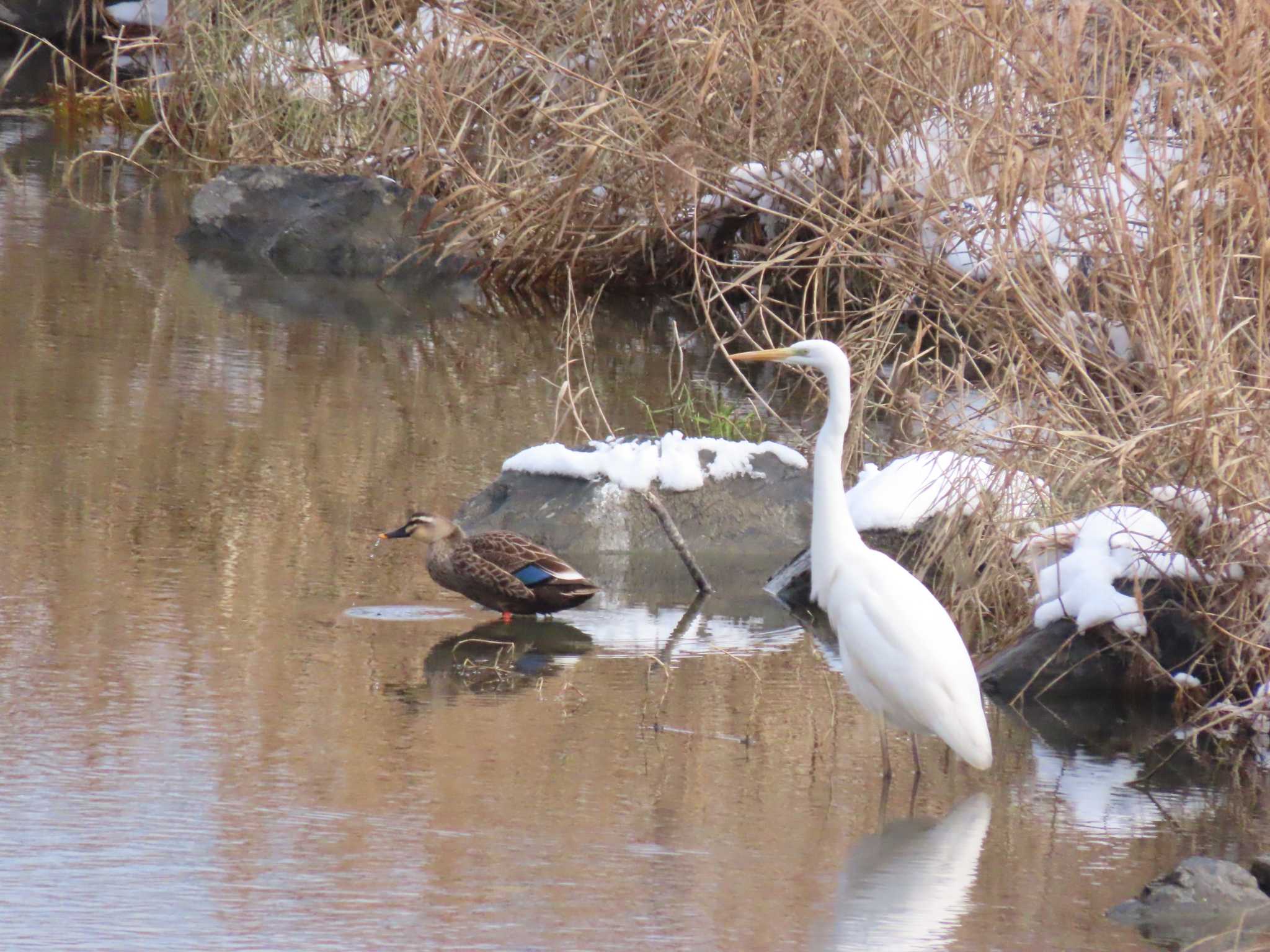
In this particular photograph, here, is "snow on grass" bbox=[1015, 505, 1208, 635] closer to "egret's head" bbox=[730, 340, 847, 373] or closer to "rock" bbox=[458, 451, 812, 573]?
"egret's head" bbox=[730, 340, 847, 373]

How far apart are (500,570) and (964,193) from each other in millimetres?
2774

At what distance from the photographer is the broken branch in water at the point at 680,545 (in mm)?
7305

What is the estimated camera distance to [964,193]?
311 inches

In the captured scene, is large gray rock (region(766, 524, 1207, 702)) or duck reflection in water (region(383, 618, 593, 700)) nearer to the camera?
duck reflection in water (region(383, 618, 593, 700))

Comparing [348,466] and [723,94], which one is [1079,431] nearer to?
[348,466]

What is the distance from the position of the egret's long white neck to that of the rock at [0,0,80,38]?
2161cm

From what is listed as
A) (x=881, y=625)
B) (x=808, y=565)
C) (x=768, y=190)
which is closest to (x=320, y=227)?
(x=768, y=190)

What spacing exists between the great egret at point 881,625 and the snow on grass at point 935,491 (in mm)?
866

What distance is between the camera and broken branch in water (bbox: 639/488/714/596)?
730cm

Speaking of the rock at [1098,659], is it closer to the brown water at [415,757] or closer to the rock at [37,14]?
the brown water at [415,757]

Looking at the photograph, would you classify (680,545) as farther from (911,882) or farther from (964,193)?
(911,882)

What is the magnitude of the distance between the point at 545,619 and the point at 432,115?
22.1ft

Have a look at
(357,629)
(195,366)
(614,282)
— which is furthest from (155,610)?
(614,282)

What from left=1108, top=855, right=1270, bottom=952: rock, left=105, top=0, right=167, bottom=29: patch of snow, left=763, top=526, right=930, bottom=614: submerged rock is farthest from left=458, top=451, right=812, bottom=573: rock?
left=105, top=0, right=167, bottom=29: patch of snow
